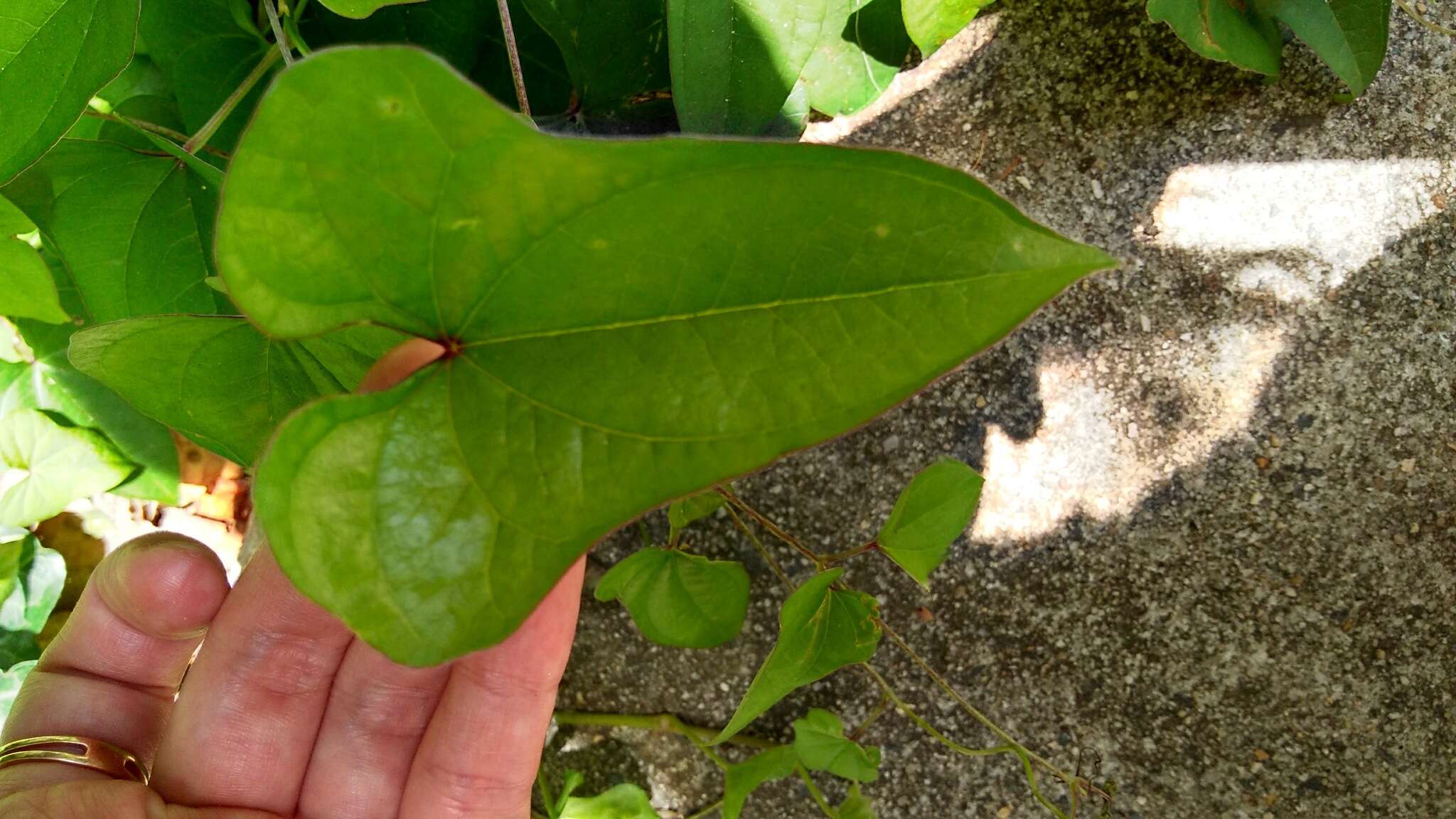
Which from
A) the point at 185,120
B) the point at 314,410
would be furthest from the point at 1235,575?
the point at 185,120

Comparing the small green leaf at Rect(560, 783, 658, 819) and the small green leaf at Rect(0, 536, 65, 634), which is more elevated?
the small green leaf at Rect(0, 536, 65, 634)

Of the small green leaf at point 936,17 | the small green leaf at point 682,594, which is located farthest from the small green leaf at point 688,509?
the small green leaf at point 936,17

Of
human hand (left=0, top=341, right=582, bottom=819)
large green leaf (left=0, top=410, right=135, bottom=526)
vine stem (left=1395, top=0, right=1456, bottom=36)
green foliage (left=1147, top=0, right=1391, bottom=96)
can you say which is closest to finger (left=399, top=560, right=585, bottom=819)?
human hand (left=0, top=341, right=582, bottom=819)

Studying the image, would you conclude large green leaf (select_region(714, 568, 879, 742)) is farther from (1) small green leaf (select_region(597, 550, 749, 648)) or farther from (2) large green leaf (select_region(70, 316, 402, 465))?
(2) large green leaf (select_region(70, 316, 402, 465))

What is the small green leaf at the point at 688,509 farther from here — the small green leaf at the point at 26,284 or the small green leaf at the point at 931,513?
the small green leaf at the point at 26,284

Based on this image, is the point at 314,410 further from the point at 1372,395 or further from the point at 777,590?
the point at 1372,395

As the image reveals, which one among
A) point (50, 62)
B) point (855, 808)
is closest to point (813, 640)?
point (855, 808)

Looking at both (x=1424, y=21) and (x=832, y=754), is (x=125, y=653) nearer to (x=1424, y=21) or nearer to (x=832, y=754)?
(x=832, y=754)
